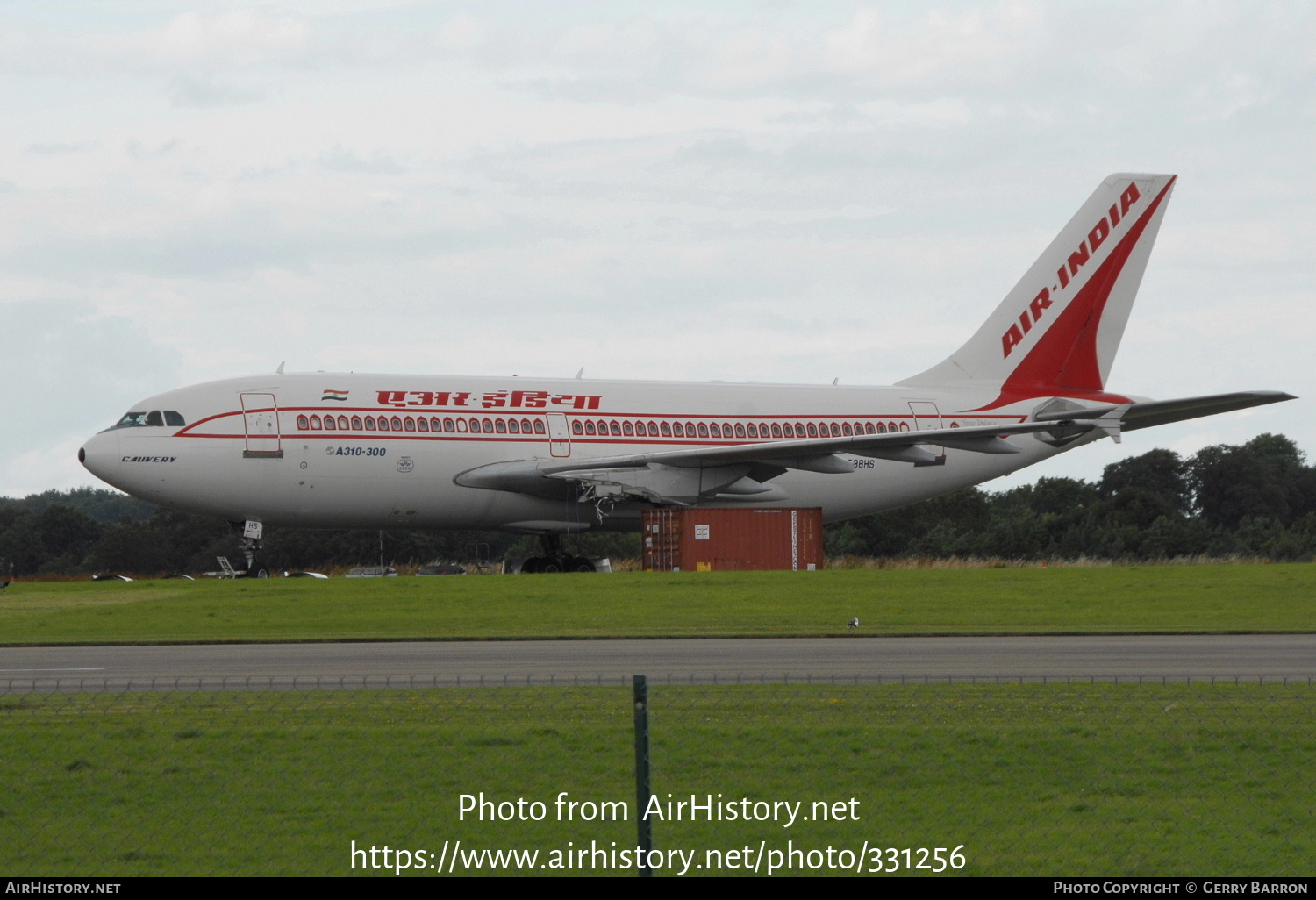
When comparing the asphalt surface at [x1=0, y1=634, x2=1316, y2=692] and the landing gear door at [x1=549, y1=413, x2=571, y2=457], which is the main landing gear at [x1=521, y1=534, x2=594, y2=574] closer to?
the landing gear door at [x1=549, y1=413, x2=571, y2=457]

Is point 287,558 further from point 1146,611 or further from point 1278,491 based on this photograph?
point 1146,611

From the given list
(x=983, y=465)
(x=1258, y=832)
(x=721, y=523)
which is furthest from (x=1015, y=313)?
(x=1258, y=832)

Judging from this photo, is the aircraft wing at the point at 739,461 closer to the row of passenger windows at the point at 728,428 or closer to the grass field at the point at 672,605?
the row of passenger windows at the point at 728,428

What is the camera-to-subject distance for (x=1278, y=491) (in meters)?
88.6

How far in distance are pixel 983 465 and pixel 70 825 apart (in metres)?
40.1

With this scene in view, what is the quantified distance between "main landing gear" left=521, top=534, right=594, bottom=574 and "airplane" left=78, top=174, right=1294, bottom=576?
0.05m

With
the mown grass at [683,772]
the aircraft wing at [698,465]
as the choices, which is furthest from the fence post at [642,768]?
the aircraft wing at [698,465]

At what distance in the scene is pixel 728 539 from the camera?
40562mm

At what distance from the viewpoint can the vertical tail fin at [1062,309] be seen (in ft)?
163

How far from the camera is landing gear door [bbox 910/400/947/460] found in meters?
47.0

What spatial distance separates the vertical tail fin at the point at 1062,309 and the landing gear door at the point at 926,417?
2.10m

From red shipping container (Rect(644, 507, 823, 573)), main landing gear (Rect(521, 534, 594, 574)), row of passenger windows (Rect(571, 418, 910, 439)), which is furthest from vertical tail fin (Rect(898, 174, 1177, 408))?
main landing gear (Rect(521, 534, 594, 574))

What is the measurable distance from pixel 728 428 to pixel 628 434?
310cm

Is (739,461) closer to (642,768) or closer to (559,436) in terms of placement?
(559,436)
